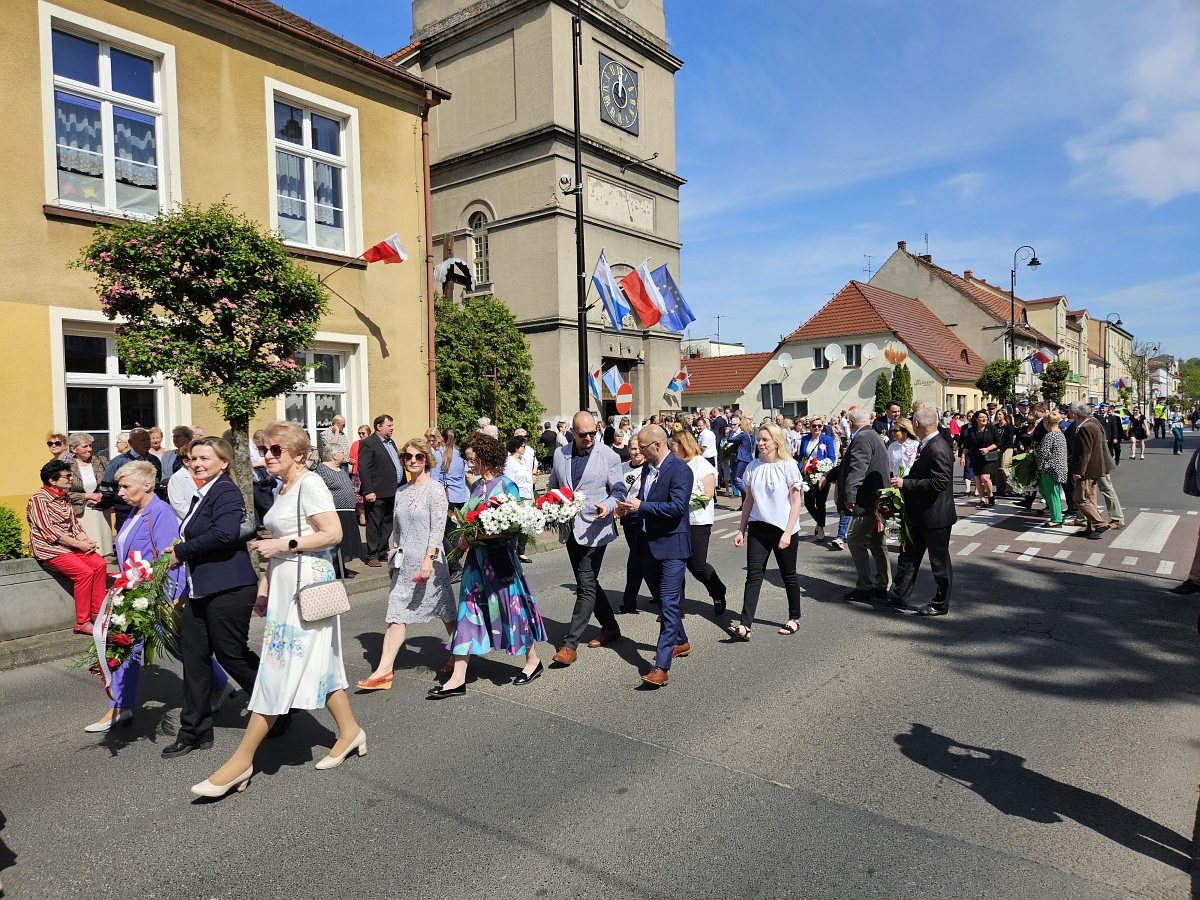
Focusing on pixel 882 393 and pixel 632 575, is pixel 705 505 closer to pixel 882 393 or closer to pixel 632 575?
pixel 632 575

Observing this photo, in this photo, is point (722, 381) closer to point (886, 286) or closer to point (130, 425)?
point (886, 286)

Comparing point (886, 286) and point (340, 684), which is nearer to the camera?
point (340, 684)

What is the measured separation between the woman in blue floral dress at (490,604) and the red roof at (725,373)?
42170mm

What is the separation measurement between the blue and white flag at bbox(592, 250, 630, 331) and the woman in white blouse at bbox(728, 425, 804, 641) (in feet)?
41.6

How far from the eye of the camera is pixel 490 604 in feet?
18.5

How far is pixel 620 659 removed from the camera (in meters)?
6.42

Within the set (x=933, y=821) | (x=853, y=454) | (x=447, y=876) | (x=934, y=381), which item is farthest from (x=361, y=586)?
(x=934, y=381)

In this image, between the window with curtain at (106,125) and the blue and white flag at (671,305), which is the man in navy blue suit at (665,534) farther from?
the blue and white flag at (671,305)

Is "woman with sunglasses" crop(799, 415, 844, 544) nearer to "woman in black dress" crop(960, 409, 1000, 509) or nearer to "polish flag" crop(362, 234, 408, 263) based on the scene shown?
"woman in black dress" crop(960, 409, 1000, 509)

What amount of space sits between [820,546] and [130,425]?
10.4m

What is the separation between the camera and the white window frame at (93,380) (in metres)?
10.6

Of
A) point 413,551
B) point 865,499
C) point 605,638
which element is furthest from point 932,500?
point 413,551

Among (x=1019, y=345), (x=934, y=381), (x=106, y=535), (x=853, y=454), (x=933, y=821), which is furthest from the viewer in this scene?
(x=1019, y=345)

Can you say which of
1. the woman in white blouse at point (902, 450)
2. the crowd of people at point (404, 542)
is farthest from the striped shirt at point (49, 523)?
the woman in white blouse at point (902, 450)
